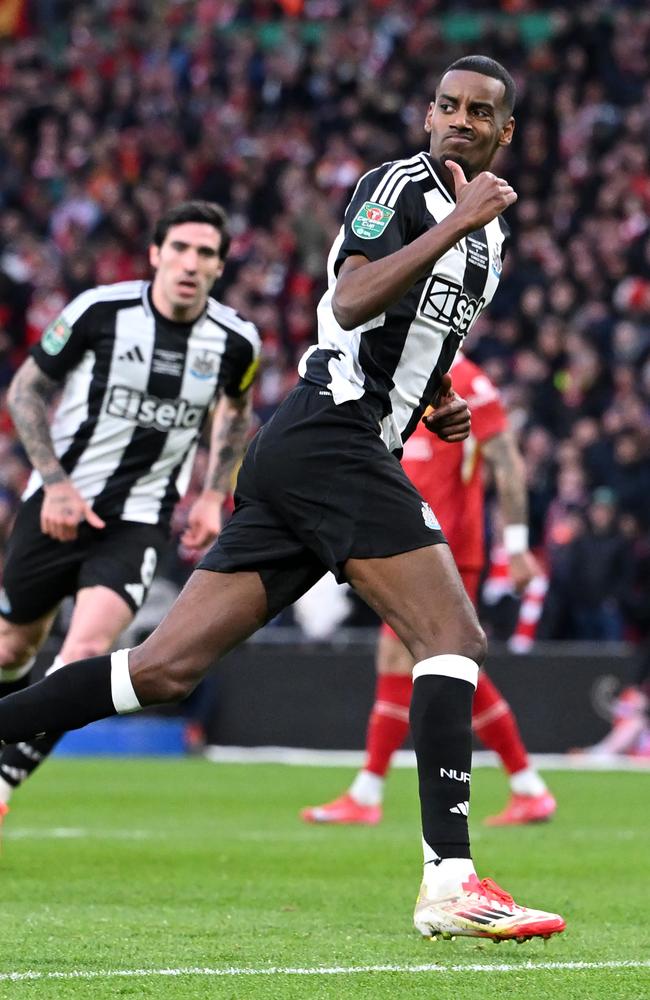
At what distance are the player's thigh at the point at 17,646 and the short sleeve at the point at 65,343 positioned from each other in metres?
1.02

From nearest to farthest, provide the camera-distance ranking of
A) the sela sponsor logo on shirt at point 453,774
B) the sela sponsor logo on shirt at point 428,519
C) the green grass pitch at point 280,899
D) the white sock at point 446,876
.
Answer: the green grass pitch at point 280,899 → the white sock at point 446,876 → the sela sponsor logo on shirt at point 453,774 → the sela sponsor logo on shirt at point 428,519

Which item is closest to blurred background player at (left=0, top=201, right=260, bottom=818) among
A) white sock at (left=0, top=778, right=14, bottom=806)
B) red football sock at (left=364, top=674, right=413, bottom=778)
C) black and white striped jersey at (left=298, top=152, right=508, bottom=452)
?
white sock at (left=0, top=778, right=14, bottom=806)

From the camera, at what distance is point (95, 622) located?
7035 millimetres

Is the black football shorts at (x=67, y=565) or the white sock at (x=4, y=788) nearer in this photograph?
the white sock at (x=4, y=788)

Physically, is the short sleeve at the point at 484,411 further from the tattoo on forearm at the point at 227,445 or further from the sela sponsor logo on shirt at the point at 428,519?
the sela sponsor logo on shirt at the point at 428,519

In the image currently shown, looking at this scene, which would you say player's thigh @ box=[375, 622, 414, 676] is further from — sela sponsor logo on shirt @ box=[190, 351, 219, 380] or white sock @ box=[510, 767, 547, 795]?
sela sponsor logo on shirt @ box=[190, 351, 219, 380]

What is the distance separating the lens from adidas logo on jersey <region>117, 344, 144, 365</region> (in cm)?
748

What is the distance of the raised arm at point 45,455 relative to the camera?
23.2 feet

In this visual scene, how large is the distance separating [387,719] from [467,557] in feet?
3.03

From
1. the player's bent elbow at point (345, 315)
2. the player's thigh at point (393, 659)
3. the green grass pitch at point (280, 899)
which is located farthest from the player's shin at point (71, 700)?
the player's thigh at point (393, 659)

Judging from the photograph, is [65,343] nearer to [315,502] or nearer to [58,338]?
[58,338]

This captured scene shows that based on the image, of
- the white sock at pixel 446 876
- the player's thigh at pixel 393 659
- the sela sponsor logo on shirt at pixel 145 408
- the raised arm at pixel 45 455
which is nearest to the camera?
the white sock at pixel 446 876

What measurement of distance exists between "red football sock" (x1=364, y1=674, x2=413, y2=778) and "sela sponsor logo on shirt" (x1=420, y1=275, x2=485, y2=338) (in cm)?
411

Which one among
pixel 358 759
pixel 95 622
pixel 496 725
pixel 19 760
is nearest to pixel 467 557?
pixel 496 725
